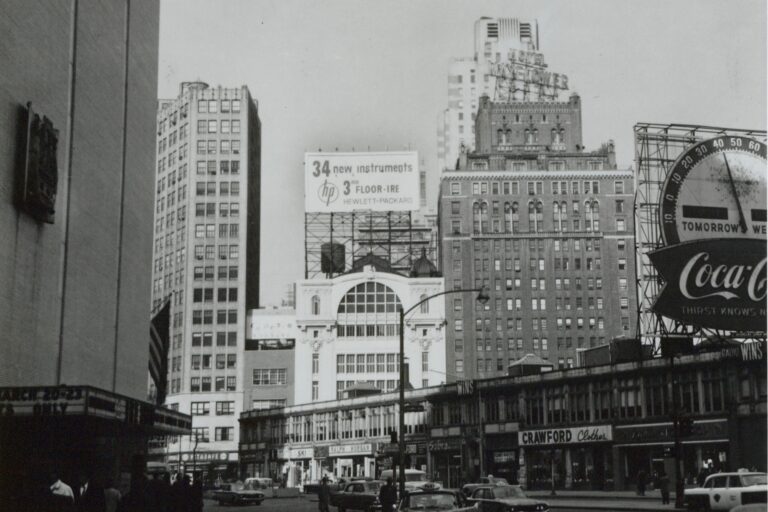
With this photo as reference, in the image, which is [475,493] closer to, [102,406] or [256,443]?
[102,406]

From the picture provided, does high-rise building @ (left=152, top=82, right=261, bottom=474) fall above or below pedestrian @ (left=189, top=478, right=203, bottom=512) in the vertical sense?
above

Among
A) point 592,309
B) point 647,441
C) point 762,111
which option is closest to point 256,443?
point 592,309

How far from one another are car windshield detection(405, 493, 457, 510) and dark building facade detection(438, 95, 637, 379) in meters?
105

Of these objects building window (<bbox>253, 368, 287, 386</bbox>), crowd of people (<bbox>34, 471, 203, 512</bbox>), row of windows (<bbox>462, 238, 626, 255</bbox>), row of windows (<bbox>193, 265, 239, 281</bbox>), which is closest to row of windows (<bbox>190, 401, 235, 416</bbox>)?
building window (<bbox>253, 368, 287, 386</bbox>)

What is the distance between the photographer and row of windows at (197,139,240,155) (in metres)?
135

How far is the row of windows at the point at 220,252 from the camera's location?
133000 mm

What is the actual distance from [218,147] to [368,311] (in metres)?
34.1

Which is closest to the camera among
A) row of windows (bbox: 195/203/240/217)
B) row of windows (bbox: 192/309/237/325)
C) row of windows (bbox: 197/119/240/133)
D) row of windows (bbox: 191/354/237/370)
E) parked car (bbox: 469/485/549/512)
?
parked car (bbox: 469/485/549/512)

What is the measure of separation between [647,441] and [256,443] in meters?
61.7

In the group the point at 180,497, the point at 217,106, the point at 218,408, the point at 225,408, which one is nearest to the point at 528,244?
the point at 225,408

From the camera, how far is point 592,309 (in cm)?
13350

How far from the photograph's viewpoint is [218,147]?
135750 mm

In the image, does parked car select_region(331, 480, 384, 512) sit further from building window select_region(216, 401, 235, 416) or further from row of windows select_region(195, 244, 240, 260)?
row of windows select_region(195, 244, 240, 260)

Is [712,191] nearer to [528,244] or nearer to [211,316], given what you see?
[528,244]
